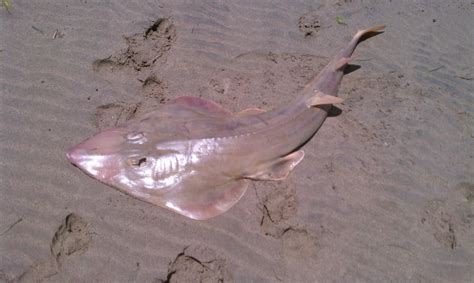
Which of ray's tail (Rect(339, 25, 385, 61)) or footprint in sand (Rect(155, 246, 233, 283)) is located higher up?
ray's tail (Rect(339, 25, 385, 61))

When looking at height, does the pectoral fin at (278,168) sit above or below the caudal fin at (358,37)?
below

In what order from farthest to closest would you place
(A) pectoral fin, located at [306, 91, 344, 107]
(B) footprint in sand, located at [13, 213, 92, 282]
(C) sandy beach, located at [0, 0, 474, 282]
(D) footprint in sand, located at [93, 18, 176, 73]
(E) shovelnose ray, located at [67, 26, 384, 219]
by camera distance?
(D) footprint in sand, located at [93, 18, 176, 73] → (A) pectoral fin, located at [306, 91, 344, 107] → (C) sandy beach, located at [0, 0, 474, 282] → (E) shovelnose ray, located at [67, 26, 384, 219] → (B) footprint in sand, located at [13, 213, 92, 282]

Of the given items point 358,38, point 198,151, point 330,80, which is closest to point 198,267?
point 198,151

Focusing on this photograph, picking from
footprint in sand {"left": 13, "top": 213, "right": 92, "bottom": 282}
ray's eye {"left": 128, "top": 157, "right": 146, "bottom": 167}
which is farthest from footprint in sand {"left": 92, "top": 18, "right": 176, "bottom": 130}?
footprint in sand {"left": 13, "top": 213, "right": 92, "bottom": 282}

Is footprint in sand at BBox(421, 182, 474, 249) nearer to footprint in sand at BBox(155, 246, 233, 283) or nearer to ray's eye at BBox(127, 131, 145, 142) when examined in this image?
footprint in sand at BBox(155, 246, 233, 283)

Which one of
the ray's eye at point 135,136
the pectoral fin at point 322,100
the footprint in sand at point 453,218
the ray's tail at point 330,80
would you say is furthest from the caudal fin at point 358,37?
the ray's eye at point 135,136

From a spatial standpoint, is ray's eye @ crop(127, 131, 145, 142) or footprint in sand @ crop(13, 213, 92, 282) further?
ray's eye @ crop(127, 131, 145, 142)

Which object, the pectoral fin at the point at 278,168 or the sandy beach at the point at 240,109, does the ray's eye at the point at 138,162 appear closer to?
the sandy beach at the point at 240,109
